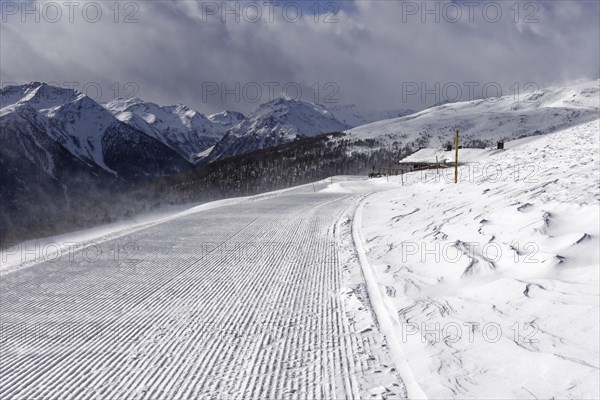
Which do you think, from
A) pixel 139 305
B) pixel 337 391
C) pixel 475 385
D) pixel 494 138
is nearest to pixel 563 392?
pixel 475 385

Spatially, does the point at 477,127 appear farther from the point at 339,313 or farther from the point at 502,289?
the point at 339,313

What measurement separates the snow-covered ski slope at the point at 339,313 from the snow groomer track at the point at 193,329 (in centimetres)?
4

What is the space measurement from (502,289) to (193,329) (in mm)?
5493

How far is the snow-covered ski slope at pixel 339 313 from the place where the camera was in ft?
18.3

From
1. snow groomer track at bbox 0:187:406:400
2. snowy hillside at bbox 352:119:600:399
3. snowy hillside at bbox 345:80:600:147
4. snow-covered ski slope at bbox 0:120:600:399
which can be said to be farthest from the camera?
snowy hillside at bbox 345:80:600:147

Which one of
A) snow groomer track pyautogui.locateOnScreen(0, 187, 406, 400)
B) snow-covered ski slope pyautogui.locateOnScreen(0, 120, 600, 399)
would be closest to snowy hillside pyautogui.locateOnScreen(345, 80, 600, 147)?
snow-covered ski slope pyautogui.locateOnScreen(0, 120, 600, 399)

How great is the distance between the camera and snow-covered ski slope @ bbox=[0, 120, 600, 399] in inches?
220

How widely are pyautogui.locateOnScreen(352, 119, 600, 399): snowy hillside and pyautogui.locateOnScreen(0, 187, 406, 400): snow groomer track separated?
0.77m

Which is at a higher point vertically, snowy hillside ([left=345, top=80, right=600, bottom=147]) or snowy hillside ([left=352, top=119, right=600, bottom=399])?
snowy hillside ([left=345, top=80, right=600, bottom=147])

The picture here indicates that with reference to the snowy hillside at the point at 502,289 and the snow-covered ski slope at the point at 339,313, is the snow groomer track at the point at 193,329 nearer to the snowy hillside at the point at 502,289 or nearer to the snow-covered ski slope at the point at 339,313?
the snow-covered ski slope at the point at 339,313

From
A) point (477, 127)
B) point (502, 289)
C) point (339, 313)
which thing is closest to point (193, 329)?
point (339, 313)

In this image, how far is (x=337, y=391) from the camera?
548 centimetres

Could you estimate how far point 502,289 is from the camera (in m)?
7.52

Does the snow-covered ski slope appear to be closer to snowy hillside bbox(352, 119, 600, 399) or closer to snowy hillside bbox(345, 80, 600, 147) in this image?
snowy hillside bbox(352, 119, 600, 399)
